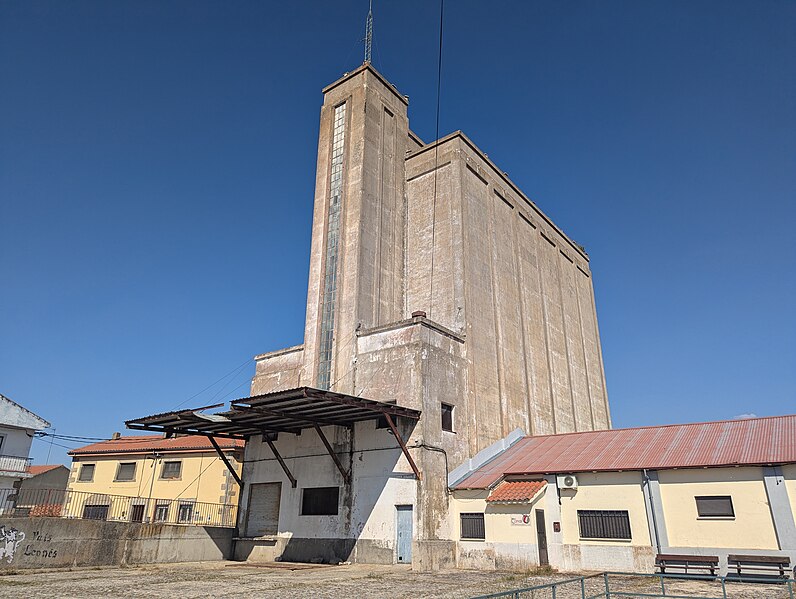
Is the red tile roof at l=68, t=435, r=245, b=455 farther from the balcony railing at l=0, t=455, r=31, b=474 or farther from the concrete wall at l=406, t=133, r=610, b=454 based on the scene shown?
the concrete wall at l=406, t=133, r=610, b=454

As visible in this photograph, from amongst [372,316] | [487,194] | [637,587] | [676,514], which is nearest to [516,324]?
[487,194]

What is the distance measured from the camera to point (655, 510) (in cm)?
1923

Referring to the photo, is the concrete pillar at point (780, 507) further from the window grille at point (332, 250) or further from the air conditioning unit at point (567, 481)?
the window grille at point (332, 250)

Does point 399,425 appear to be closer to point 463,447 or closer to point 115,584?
point 463,447

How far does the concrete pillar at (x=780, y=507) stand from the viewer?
17.0 metres

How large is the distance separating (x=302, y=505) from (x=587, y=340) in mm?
27855

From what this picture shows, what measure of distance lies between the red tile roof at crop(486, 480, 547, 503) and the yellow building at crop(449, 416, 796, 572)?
46 millimetres

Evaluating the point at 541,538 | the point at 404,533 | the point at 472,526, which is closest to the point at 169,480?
the point at 404,533

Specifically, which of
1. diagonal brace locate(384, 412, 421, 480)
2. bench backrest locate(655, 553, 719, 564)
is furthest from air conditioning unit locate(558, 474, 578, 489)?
diagonal brace locate(384, 412, 421, 480)

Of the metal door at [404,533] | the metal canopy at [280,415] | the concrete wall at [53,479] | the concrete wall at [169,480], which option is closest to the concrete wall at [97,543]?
the metal canopy at [280,415]

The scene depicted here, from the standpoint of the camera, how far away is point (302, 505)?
2503 cm

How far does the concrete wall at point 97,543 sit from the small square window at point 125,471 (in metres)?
14.5

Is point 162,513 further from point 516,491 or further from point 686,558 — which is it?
point 686,558

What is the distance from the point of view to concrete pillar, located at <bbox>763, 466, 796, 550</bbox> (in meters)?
17.0
